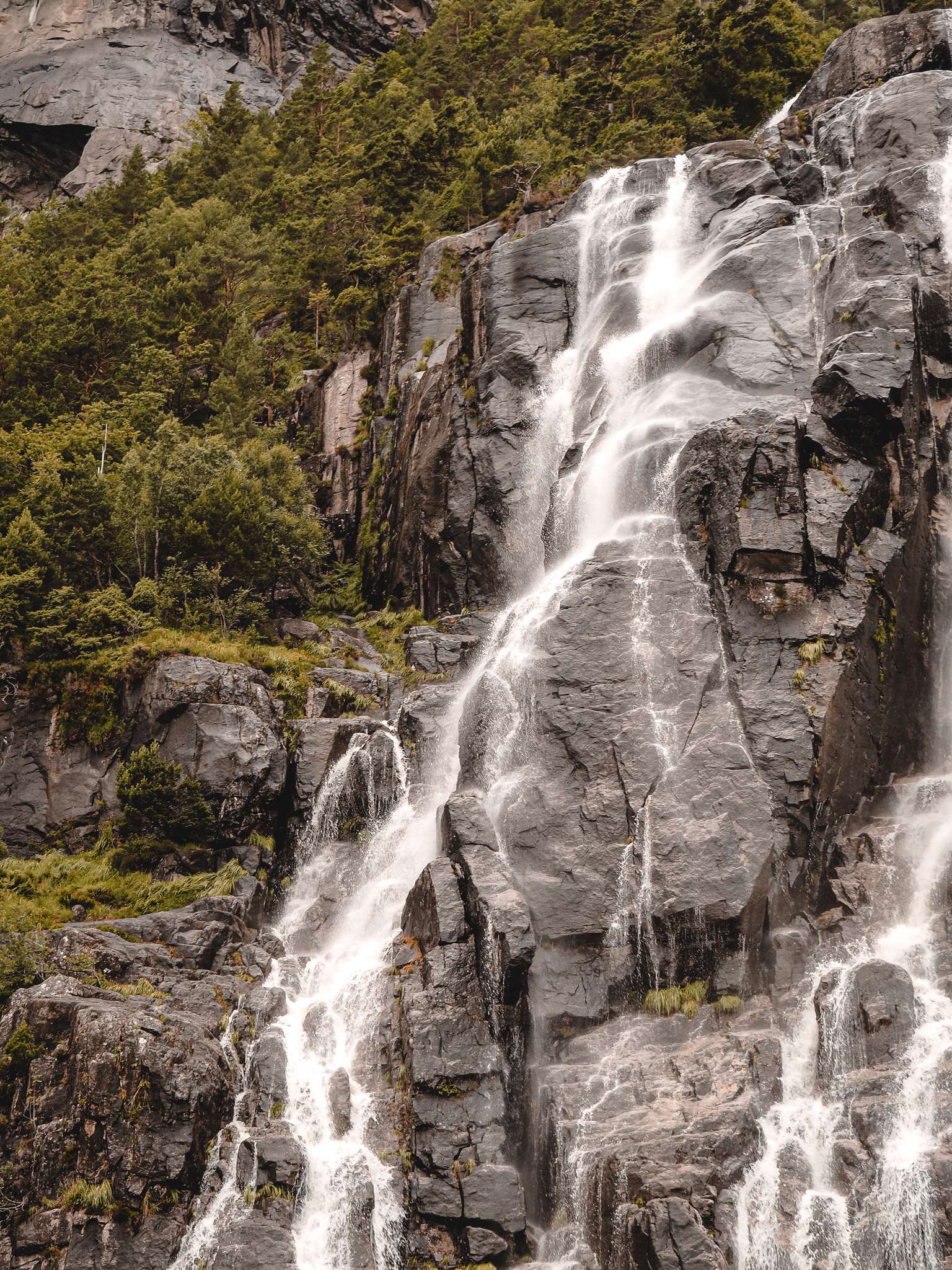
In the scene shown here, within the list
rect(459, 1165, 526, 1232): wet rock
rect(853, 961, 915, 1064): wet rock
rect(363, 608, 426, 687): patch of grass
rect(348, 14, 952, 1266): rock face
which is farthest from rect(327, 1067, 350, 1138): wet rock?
rect(363, 608, 426, 687): patch of grass

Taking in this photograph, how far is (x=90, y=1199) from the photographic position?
15.3 m

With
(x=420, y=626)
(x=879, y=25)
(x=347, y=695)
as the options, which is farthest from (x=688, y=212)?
(x=347, y=695)

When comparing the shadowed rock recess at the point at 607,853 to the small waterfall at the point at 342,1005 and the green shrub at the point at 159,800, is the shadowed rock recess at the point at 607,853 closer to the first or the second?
the small waterfall at the point at 342,1005

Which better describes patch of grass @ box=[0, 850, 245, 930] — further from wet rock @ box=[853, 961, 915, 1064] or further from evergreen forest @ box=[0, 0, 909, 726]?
wet rock @ box=[853, 961, 915, 1064]

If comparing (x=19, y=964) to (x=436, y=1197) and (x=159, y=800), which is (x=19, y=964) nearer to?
(x=159, y=800)

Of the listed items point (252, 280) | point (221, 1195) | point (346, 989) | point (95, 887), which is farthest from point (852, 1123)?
point (252, 280)

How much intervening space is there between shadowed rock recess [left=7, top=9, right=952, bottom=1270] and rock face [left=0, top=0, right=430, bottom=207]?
5336 centimetres

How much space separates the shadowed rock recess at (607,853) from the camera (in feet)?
50.0

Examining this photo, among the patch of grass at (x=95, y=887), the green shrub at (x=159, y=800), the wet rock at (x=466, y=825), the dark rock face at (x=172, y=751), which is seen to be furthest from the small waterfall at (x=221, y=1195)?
the dark rock face at (x=172, y=751)

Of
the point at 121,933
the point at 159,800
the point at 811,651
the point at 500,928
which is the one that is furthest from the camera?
the point at 159,800

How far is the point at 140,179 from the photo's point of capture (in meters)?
54.9

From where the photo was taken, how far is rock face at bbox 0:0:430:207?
6962cm

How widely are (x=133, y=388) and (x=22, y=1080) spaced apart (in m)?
28.8

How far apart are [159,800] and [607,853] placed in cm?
1050
